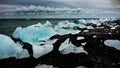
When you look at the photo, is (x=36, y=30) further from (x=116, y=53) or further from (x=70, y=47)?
(x=116, y=53)

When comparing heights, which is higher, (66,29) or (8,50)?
(8,50)

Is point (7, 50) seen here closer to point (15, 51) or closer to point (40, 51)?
point (15, 51)

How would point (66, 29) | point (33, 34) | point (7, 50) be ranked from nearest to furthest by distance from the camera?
point (7, 50), point (33, 34), point (66, 29)

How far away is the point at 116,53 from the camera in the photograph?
1.43 m

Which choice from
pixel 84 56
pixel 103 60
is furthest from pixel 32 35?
pixel 103 60

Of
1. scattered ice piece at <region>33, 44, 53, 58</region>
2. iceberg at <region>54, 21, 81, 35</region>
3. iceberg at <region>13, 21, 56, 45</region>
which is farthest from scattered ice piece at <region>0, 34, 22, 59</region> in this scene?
iceberg at <region>54, 21, 81, 35</region>

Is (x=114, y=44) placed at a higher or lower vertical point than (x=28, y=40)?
higher

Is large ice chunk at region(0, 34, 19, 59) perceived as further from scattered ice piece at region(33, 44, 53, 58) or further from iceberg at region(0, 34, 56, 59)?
scattered ice piece at region(33, 44, 53, 58)

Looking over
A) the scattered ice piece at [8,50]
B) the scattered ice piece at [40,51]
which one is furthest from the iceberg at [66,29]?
the scattered ice piece at [8,50]

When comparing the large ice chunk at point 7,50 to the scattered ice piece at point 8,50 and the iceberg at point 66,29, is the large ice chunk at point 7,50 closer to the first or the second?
the scattered ice piece at point 8,50

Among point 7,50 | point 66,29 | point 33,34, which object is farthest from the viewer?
point 66,29

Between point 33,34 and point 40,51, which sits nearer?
point 40,51

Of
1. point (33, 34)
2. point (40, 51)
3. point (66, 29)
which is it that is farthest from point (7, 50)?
point (66, 29)

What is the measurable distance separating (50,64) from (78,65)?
0.22 meters
